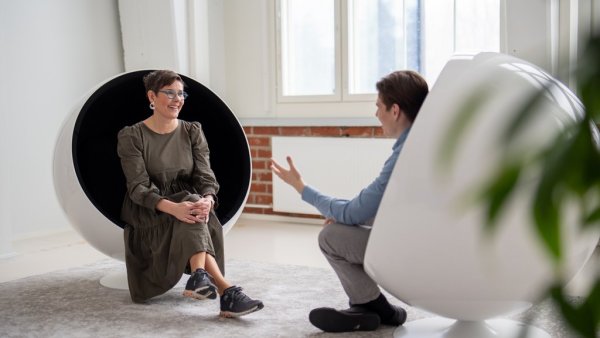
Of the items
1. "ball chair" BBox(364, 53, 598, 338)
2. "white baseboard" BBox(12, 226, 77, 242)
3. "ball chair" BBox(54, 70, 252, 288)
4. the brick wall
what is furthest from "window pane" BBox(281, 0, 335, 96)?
"ball chair" BBox(364, 53, 598, 338)

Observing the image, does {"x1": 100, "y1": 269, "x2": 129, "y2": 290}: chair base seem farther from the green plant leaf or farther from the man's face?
the green plant leaf

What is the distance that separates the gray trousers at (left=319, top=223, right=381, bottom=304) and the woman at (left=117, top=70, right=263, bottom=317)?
45 centimetres

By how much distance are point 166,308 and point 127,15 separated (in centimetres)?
296

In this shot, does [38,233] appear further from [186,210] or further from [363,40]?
[363,40]

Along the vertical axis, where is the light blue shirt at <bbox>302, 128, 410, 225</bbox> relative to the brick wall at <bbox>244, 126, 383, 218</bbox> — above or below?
above

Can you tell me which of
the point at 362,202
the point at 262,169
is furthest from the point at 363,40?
the point at 362,202

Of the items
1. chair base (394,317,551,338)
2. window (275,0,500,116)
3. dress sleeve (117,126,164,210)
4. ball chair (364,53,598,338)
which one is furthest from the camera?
window (275,0,500,116)

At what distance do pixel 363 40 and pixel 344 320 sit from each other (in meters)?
2.86

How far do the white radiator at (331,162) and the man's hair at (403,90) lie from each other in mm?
2344

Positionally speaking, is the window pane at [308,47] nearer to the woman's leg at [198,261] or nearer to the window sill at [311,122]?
the window sill at [311,122]

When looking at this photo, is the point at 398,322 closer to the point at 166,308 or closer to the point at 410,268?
the point at 410,268

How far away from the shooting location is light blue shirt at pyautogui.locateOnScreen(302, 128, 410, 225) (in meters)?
2.18

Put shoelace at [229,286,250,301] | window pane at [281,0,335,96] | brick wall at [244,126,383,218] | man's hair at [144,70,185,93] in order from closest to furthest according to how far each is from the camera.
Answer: shoelace at [229,286,250,301] → man's hair at [144,70,185,93] → window pane at [281,0,335,96] → brick wall at [244,126,383,218]

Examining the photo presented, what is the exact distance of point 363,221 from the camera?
2275 mm
